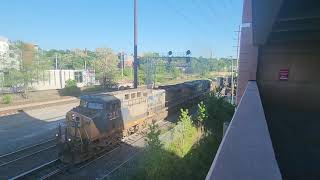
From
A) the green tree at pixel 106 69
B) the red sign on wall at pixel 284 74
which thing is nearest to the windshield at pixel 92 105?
the red sign on wall at pixel 284 74

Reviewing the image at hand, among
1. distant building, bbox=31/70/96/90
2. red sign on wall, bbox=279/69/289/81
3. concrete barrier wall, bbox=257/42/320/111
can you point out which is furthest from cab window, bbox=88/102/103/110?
distant building, bbox=31/70/96/90

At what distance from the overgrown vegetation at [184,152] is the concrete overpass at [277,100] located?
3.72 m

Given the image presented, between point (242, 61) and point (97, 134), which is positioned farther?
point (242, 61)

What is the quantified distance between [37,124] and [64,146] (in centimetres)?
1086

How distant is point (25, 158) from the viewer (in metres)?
15.3

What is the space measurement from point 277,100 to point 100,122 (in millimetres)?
8752

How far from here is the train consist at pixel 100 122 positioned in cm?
1423

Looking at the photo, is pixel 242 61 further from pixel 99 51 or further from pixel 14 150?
pixel 99 51

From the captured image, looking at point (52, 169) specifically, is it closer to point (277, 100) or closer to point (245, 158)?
point (277, 100)

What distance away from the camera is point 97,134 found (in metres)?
14.9

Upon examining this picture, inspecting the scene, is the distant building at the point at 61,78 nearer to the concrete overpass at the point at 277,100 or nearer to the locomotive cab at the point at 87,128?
the locomotive cab at the point at 87,128

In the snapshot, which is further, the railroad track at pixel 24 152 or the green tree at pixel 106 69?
the green tree at pixel 106 69

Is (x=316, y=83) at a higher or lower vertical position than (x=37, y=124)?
higher

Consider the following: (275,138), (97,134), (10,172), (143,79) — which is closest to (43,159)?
(10,172)
